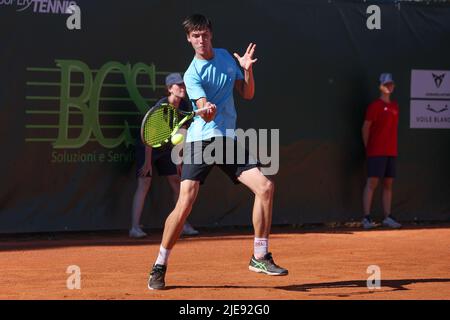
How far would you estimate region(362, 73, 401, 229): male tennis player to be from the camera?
11102 millimetres

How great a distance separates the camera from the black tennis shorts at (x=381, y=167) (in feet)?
36.5

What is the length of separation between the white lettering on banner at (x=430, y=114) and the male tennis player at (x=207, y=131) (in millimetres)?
5458

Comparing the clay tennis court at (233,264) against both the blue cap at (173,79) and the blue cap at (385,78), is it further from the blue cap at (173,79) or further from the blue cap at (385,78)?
the blue cap at (385,78)

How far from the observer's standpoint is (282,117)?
11.0 meters

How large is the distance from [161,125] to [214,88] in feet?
1.53

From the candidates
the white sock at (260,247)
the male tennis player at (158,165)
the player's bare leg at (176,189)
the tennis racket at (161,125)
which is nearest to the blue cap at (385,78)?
the male tennis player at (158,165)

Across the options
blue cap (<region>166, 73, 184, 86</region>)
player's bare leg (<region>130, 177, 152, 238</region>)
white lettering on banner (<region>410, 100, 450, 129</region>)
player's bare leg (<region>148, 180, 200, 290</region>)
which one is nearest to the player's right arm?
player's bare leg (<region>148, 180, 200, 290</region>)

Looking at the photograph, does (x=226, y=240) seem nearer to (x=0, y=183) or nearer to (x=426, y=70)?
(x=0, y=183)

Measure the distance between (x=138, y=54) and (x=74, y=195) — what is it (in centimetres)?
169

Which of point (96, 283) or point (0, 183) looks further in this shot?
point (0, 183)

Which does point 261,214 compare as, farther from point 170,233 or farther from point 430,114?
point 430,114
